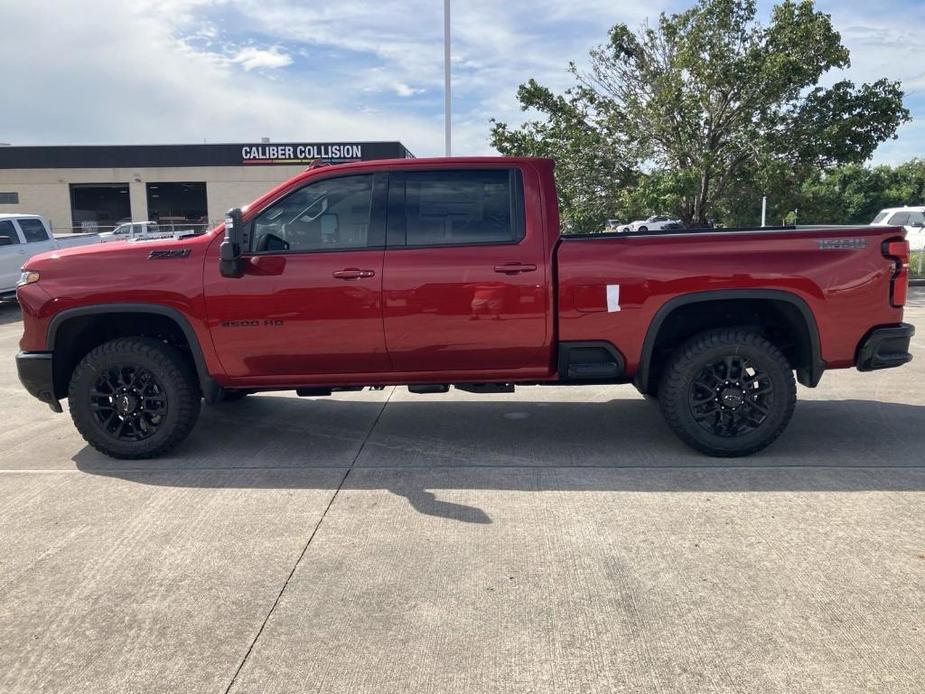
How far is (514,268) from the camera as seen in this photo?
5359mm

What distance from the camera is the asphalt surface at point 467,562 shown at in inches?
123

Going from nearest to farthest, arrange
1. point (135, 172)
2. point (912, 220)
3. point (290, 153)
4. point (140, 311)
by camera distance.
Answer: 1. point (140, 311)
2. point (912, 220)
3. point (290, 153)
4. point (135, 172)

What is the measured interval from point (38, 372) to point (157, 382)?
800mm

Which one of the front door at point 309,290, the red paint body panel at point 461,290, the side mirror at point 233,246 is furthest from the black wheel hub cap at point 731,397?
the side mirror at point 233,246

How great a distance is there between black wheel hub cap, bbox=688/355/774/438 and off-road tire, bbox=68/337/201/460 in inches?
137

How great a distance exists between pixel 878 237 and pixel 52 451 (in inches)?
236

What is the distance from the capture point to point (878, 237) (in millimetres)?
5332

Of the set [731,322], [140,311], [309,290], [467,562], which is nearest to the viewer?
[467,562]

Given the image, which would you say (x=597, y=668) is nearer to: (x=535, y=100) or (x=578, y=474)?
(x=578, y=474)

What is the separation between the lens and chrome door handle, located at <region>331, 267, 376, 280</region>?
539cm

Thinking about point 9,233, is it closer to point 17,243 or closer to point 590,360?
point 17,243

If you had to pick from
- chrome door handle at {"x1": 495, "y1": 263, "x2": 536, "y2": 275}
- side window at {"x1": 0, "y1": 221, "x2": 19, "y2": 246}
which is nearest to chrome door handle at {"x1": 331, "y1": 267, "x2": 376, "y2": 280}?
A: chrome door handle at {"x1": 495, "y1": 263, "x2": 536, "y2": 275}

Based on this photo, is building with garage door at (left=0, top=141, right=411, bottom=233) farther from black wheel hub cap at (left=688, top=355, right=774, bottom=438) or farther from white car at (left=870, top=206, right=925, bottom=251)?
black wheel hub cap at (left=688, top=355, right=774, bottom=438)

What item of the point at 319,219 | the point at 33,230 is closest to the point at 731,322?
the point at 319,219
